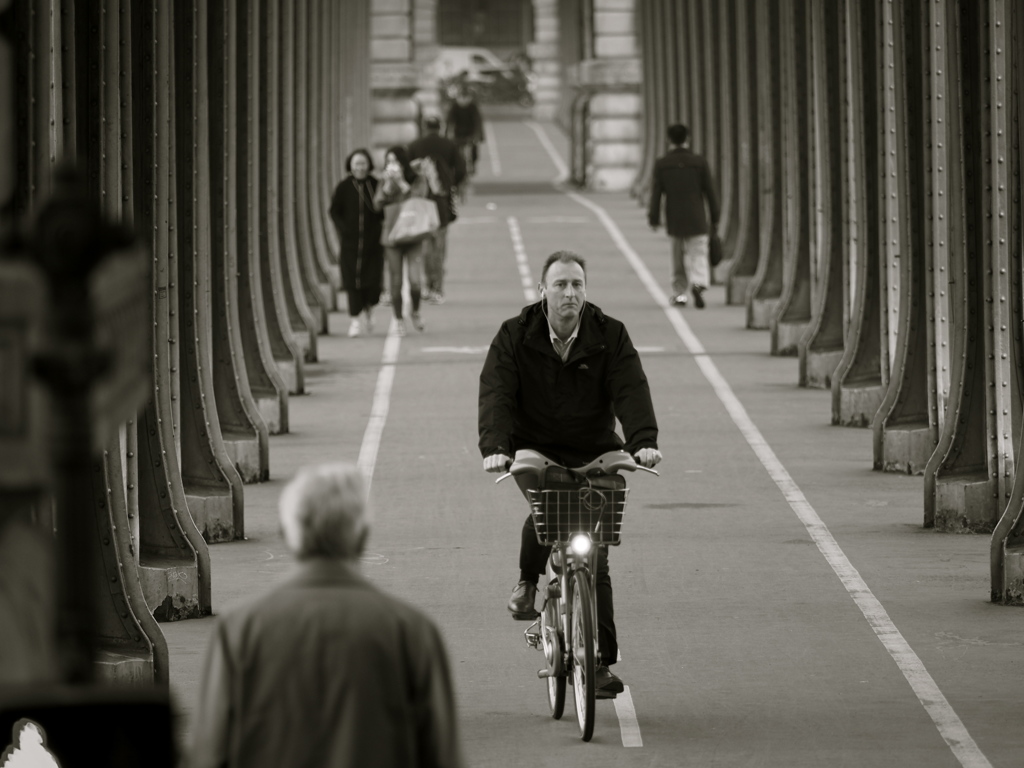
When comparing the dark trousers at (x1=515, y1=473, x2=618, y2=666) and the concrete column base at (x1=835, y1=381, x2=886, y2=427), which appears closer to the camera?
the dark trousers at (x1=515, y1=473, x2=618, y2=666)

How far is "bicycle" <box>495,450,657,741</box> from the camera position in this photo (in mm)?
9211

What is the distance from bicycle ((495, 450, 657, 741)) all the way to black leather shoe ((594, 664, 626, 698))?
0.33 ft

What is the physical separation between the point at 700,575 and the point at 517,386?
4.02m

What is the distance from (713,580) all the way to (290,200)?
50.0ft

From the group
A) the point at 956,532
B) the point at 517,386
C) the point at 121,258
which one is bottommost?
the point at 956,532

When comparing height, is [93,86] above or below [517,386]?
above

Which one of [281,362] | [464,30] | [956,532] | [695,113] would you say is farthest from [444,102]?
[956,532]

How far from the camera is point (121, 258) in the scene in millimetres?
4461

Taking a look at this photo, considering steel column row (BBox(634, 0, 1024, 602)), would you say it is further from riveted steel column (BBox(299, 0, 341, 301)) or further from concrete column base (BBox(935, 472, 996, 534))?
riveted steel column (BBox(299, 0, 341, 301))

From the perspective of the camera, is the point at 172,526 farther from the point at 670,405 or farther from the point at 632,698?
the point at 670,405

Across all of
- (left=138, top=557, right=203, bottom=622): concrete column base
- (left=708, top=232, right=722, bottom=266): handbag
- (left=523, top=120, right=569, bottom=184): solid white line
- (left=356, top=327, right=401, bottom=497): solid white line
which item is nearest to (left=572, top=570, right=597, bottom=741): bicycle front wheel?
(left=138, top=557, right=203, bottom=622): concrete column base

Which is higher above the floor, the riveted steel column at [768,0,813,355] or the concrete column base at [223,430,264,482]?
the riveted steel column at [768,0,813,355]

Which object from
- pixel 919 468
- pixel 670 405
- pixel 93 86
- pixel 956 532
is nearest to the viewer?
pixel 93 86

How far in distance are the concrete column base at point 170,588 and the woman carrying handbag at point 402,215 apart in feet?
43.8
